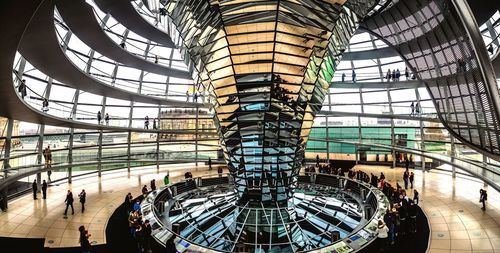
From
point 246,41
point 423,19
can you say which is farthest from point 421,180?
point 246,41

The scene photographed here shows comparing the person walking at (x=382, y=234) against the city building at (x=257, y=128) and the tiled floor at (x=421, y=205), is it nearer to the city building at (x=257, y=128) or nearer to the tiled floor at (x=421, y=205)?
the city building at (x=257, y=128)

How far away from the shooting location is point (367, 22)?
20.8 m

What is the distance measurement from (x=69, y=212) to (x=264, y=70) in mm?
12533

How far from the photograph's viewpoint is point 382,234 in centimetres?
1225

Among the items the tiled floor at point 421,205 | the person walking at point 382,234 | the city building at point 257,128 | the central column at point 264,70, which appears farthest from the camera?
the central column at point 264,70

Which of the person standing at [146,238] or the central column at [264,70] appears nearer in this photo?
the person standing at [146,238]

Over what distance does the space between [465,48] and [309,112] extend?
778cm

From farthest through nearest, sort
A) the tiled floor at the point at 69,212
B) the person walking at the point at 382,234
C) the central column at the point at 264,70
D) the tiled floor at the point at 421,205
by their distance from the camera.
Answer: the tiled floor at the point at 69,212 < the central column at the point at 264,70 < the tiled floor at the point at 421,205 < the person walking at the point at 382,234

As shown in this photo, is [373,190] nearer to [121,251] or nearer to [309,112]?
[309,112]

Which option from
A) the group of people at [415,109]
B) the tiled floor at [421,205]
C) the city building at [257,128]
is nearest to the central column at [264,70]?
the city building at [257,128]

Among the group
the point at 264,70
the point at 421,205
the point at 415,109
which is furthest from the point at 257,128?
the point at 415,109

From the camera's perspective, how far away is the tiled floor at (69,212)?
13.9 meters

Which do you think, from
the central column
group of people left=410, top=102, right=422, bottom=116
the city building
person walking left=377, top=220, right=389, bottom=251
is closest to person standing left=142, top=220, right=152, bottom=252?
the city building

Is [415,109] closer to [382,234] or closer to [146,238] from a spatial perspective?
[382,234]
